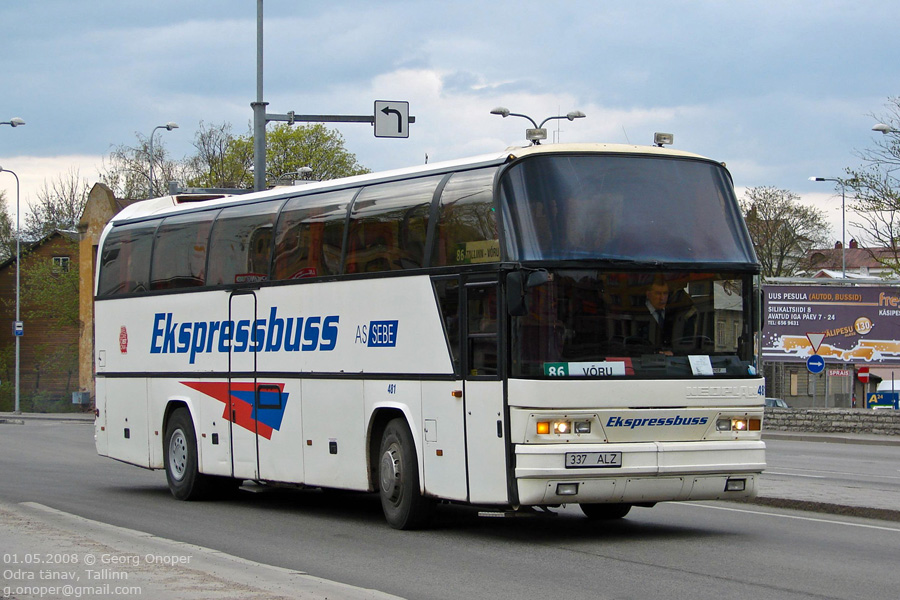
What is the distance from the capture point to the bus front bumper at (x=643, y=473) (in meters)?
11.1

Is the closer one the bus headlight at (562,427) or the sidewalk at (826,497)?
the bus headlight at (562,427)

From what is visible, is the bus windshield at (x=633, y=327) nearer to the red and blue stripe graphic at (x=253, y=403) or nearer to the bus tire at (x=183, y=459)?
the red and blue stripe graphic at (x=253, y=403)

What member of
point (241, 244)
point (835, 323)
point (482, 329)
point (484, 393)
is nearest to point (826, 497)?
point (484, 393)

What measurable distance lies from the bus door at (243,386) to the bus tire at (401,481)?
9.71 ft

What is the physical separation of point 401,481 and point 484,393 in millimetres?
1629

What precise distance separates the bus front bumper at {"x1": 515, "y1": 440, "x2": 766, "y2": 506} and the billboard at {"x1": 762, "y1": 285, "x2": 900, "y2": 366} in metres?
32.2

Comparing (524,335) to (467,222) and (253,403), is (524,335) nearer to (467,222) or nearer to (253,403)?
(467,222)

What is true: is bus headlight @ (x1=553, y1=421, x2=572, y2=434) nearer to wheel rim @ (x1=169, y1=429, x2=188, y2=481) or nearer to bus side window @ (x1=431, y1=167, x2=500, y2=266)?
bus side window @ (x1=431, y1=167, x2=500, y2=266)

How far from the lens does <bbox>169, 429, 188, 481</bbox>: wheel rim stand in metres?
17.1

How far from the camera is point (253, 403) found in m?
15.5

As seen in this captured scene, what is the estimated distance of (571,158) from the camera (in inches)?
467

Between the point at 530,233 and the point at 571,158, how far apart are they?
903 mm

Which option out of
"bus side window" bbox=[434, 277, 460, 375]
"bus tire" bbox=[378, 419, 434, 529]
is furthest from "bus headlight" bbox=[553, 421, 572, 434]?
"bus tire" bbox=[378, 419, 434, 529]

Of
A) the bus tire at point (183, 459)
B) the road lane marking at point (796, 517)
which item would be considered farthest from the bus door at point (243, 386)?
the road lane marking at point (796, 517)
